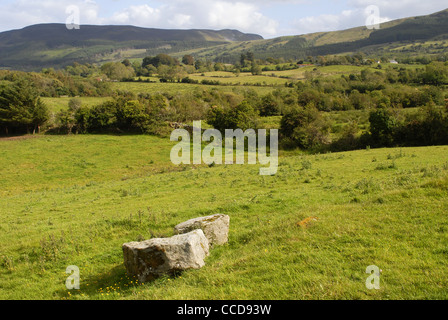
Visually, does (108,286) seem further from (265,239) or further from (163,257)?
(265,239)

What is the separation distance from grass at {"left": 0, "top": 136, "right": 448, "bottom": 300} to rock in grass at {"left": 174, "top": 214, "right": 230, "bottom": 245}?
427mm

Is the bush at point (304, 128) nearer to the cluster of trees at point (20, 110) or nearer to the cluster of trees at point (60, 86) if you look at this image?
the cluster of trees at point (20, 110)

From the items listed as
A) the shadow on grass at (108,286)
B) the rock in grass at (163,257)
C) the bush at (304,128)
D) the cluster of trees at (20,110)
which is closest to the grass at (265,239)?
the shadow on grass at (108,286)

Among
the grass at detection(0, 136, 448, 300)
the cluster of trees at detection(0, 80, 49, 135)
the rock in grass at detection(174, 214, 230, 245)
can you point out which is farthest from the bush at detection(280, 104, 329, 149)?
the cluster of trees at detection(0, 80, 49, 135)

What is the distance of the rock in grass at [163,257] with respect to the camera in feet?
25.0

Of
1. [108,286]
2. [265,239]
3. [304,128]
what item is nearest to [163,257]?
[108,286]

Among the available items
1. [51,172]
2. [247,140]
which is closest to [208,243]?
[51,172]

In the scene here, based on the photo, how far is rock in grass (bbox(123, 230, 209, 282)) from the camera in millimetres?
7623

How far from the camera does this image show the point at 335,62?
147 m

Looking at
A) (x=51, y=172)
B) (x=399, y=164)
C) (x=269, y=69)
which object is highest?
(x=269, y=69)

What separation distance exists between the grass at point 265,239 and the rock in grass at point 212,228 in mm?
427
